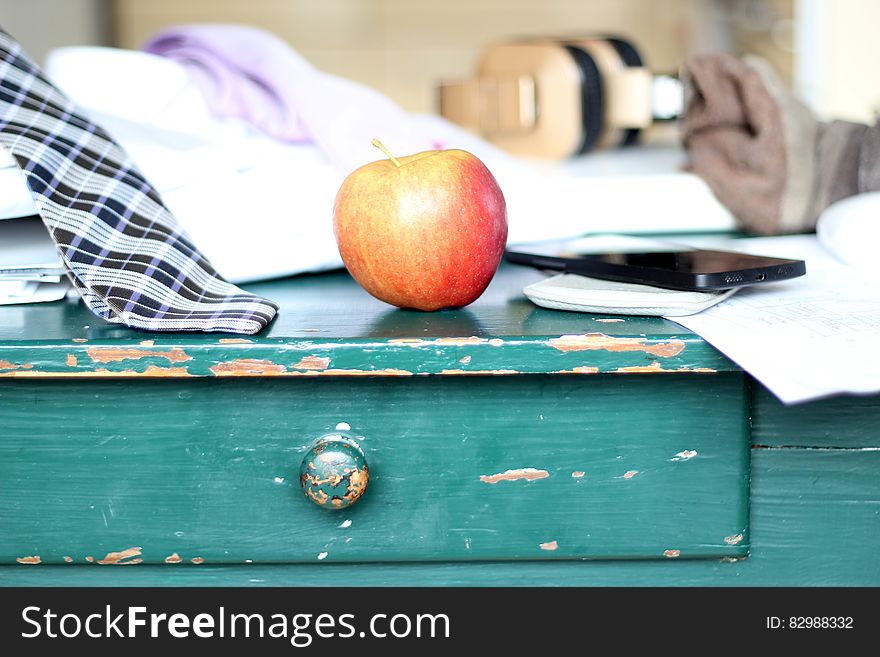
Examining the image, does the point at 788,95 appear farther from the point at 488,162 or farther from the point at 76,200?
the point at 76,200

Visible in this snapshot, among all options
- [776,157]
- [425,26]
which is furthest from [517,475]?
[425,26]

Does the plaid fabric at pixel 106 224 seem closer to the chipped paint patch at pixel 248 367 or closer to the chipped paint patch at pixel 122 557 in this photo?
the chipped paint patch at pixel 248 367

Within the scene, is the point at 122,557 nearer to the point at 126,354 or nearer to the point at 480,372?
the point at 126,354

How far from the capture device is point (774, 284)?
70cm

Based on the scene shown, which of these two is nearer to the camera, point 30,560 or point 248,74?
point 30,560

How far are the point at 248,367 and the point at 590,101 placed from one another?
0.88m

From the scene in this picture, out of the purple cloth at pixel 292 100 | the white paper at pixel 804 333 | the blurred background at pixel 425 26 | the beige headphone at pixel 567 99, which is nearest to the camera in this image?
the white paper at pixel 804 333

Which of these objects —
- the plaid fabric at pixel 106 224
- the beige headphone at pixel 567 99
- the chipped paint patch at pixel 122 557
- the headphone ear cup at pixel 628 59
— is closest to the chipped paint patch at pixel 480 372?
the plaid fabric at pixel 106 224

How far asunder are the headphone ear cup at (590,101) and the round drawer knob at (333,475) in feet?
2.62

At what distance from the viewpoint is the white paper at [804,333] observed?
0.53 metres

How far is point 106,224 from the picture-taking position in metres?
0.67

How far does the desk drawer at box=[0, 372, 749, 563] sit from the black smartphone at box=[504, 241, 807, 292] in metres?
0.06

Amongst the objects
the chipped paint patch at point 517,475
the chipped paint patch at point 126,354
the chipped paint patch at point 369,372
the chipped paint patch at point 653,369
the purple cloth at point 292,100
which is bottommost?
the chipped paint patch at point 517,475
